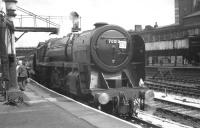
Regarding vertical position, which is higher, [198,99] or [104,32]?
[104,32]

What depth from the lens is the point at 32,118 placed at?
8062 mm

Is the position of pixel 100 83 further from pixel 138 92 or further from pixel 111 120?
pixel 111 120

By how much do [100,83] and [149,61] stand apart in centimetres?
2046

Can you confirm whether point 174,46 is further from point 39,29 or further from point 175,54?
point 39,29

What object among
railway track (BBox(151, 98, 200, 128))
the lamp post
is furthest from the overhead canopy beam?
the lamp post

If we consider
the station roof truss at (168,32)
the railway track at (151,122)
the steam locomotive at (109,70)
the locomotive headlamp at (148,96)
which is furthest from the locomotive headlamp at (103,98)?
the station roof truss at (168,32)

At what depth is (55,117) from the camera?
26.5 ft

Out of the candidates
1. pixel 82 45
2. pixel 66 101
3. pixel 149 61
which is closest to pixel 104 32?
pixel 82 45

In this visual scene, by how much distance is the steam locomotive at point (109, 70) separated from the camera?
9.62m

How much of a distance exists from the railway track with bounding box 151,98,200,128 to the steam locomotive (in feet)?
3.19

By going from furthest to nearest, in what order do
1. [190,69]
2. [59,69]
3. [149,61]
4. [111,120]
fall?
[149,61]
[190,69]
[59,69]
[111,120]

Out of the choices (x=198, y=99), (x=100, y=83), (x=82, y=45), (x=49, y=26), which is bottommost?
(x=198, y=99)

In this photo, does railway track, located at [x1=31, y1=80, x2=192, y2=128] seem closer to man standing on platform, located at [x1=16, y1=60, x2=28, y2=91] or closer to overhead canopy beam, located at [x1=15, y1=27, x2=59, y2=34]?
man standing on platform, located at [x1=16, y1=60, x2=28, y2=91]

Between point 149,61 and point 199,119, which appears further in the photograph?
point 149,61
